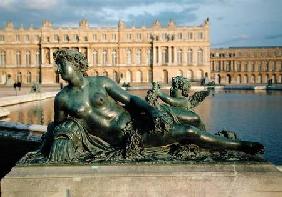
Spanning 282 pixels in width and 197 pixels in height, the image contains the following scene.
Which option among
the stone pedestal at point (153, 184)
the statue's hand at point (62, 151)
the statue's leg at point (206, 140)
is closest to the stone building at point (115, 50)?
the statue's leg at point (206, 140)

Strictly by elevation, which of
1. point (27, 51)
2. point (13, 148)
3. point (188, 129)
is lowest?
point (13, 148)

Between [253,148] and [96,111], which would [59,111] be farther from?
[253,148]

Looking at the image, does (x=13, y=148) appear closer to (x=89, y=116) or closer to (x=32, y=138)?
(x=32, y=138)

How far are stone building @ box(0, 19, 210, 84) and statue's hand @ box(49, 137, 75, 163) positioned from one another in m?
72.6

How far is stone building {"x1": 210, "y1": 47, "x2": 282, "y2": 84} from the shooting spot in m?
93.6

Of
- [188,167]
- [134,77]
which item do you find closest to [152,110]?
[188,167]

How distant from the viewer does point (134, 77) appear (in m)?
79.1

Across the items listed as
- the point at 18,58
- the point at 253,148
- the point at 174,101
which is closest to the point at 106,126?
the point at 174,101

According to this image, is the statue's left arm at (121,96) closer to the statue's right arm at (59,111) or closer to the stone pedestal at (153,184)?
the statue's right arm at (59,111)

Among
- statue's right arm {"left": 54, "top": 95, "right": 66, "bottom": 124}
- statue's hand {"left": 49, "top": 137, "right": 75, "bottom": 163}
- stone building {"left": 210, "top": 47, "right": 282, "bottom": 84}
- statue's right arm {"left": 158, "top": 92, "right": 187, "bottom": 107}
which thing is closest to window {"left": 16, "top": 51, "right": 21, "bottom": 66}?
stone building {"left": 210, "top": 47, "right": 282, "bottom": 84}

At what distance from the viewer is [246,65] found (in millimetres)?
94250

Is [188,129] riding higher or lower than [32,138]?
higher

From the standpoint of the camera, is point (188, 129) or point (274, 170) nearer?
point (274, 170)

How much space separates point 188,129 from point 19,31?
79107 mm
